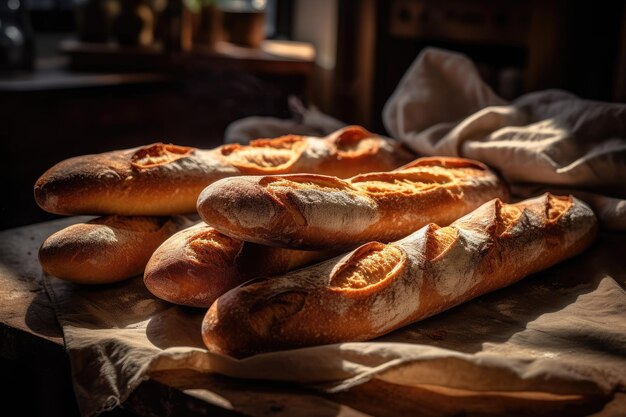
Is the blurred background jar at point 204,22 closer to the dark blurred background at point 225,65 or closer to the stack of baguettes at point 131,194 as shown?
the dark blurred background at point 225,65

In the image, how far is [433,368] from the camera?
3.91ft

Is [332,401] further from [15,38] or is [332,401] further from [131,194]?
[15,38]

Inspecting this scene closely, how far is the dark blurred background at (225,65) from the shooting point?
2.87 metres

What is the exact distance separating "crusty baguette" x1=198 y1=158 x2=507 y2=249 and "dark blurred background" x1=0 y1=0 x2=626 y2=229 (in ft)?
3.70

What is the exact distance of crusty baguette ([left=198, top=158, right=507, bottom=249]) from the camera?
142 centimetres

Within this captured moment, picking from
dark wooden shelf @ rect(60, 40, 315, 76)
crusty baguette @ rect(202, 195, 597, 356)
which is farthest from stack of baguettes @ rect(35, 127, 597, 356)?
dark wooden shelf @ rect(60, 40, 315, 76)

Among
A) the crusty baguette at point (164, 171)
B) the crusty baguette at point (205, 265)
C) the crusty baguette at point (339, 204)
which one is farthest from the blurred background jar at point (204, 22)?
the crusty baguette at point (205, 265)

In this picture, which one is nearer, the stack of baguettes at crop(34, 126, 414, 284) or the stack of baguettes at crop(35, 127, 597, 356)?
the stack of baguettes at crop(35, 127, 597, 356)

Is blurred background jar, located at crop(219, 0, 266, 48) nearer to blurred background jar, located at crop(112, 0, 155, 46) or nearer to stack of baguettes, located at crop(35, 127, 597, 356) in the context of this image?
blurred background jar, located at crop(112, 0, 155, 46)

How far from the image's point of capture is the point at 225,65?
153 inches

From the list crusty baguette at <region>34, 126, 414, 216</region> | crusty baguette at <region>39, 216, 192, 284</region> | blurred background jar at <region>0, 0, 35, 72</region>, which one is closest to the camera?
crusty baguette at <region>39, 216, 192, 284</region>

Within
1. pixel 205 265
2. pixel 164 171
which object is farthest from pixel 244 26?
pixel 205 265

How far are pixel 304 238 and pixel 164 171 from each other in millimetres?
433

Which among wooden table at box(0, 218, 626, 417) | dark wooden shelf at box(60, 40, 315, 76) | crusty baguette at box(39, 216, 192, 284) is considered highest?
dark wooden shelf at box(60, 40, 315, 76)
